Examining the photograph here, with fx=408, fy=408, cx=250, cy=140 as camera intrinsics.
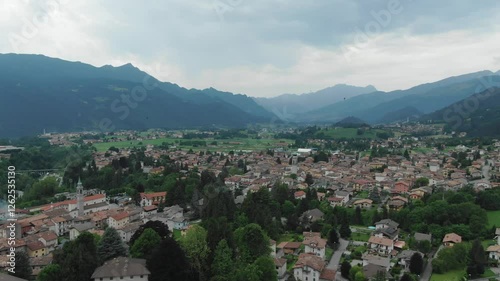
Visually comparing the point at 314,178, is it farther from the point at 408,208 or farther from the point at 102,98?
the point at 102,98

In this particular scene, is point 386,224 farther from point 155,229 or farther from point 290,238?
point 155,229

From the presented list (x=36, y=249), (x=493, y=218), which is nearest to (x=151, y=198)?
(x=36, y=249)

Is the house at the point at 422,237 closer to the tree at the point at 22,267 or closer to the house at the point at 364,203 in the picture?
the house at the point at 364,203

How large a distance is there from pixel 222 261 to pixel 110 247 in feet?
14.2

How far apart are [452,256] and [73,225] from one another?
18096 mm

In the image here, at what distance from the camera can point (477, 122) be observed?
84625 mm

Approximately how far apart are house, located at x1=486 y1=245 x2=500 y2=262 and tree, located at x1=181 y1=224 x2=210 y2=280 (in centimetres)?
1230

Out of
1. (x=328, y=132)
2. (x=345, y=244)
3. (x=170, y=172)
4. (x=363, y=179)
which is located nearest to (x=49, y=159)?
(x=170, y=172)

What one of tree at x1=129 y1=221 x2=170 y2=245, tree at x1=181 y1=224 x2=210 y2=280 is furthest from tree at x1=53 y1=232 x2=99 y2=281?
tree at x1=181 y1=224 x2=210 y2=280

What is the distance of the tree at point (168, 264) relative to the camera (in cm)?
1309

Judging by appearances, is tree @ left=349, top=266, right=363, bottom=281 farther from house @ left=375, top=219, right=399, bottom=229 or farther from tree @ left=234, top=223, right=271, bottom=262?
house @ left=375, top=219, right=399, bottom=229

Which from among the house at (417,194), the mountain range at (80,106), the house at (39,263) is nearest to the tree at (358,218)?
the house at (417,194)

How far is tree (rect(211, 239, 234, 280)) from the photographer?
562 inches

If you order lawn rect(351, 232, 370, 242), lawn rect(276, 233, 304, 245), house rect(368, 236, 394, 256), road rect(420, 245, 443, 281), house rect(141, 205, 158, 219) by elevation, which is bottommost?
road rect(420, 245, 443, 281)
